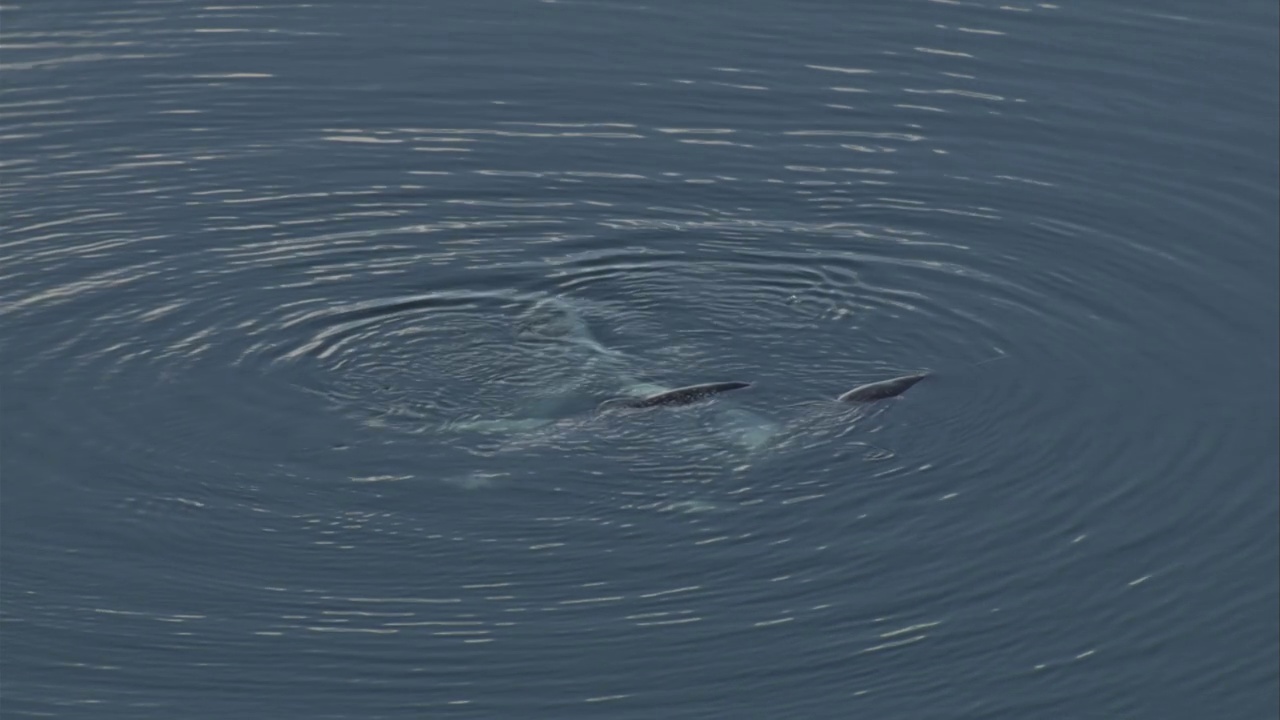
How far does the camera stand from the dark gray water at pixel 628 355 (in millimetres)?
23156

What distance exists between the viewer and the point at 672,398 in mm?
26062

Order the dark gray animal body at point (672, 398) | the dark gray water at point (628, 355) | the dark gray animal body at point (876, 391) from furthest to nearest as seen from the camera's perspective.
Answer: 1. the dark gray animal body at point (876, 391)
2. the dark gray animal body at point (672, 398)
3. the dark gray water at point (628, 355)

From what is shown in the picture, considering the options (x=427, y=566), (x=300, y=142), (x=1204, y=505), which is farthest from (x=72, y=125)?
(x=1204, y=505)

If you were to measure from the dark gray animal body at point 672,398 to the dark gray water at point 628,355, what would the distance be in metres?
0.20

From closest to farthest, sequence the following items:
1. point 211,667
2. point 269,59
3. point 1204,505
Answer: point 211,667, point 1204,505, point 269,59

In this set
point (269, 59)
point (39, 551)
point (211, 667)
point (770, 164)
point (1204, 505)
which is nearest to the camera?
point (211, 667)

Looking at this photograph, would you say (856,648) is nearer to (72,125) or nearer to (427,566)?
(427,566)

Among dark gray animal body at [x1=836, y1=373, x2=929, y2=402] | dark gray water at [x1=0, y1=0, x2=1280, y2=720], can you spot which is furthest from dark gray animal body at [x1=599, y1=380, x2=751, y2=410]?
dark gray animal body at [x1=836, y1=373, x2=929, y2=402]

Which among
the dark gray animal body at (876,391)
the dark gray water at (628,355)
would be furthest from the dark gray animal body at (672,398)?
the dark gray animal body at (876,391)

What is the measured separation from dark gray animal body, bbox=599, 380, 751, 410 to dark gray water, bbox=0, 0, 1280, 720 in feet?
0.67

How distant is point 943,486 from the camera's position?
25.5m

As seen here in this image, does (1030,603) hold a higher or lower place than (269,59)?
lower

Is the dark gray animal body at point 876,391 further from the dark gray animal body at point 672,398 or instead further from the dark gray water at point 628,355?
the dark gray animal body at point 672,398

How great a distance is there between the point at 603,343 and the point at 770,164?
591cm
